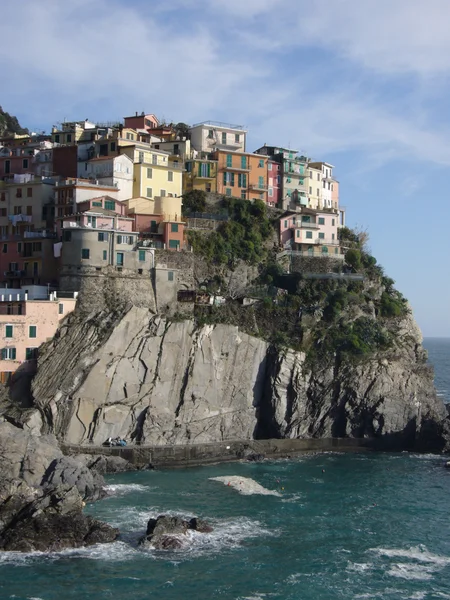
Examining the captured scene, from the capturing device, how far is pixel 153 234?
77312 mm

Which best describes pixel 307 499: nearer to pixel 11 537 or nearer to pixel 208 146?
pixel 11 537

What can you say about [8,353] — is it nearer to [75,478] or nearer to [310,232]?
[75,478]

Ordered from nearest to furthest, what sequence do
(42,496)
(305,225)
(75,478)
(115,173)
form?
(42,496) < (75,478) < (115,173) < (305,225)

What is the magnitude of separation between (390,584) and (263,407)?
3252cm

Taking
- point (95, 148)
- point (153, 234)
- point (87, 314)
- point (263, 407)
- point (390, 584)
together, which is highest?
point (95, 148)

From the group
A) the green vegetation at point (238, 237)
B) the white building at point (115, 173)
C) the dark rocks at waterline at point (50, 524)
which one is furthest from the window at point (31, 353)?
the green vegetation at point (238, 237)

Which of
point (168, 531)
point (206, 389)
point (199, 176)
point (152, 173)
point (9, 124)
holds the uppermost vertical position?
point (9, 124)

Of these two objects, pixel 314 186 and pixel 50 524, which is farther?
pixel 314 186

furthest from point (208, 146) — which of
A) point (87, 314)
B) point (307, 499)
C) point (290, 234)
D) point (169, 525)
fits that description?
point (169, 525)

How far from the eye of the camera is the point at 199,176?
292 feet

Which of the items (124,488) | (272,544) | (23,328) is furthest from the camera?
(23,328)

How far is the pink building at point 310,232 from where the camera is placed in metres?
88.6

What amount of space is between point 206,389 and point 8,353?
1624 centimetres

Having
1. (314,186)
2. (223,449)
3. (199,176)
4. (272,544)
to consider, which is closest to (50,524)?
(272,544)
